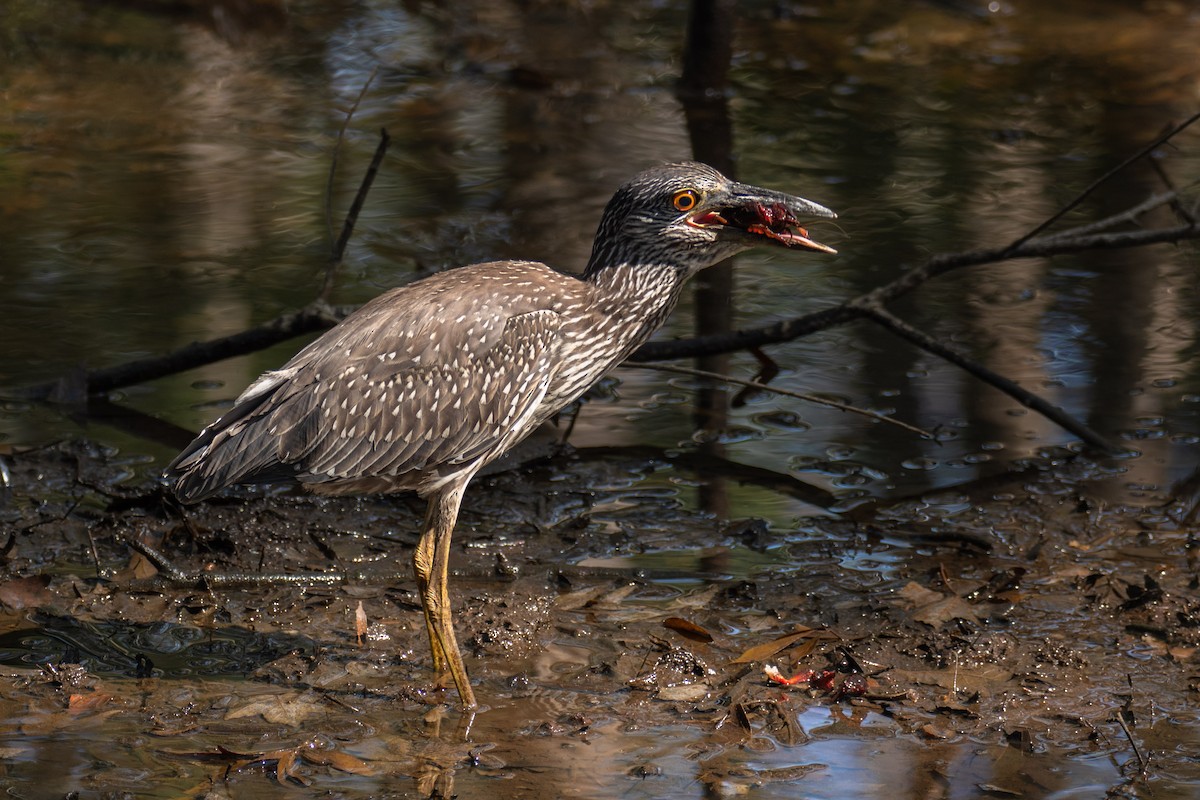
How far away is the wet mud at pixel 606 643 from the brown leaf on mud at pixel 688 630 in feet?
0.06

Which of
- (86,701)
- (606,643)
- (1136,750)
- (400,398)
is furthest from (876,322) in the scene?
(86,701)

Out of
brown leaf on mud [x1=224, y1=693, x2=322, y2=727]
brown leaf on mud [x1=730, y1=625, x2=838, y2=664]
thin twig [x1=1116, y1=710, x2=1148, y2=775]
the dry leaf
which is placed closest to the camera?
thin twig [x1=1116, y1=710, x2=1148, y2=775]

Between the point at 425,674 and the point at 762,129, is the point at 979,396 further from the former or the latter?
the point at 762,129

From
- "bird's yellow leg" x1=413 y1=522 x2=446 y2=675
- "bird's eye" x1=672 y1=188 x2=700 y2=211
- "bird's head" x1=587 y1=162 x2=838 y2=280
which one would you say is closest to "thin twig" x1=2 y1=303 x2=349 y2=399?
"bird's yellow leg" x1=413 y1=522 x2=446 y2=675

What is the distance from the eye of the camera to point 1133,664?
5.35m

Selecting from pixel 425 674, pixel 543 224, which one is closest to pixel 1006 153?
pixel 543 224

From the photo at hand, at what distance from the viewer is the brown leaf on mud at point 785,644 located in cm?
541

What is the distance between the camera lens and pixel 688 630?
5547mm

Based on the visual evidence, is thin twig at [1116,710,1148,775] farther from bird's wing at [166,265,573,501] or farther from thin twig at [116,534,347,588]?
thin twig at [116,534,347,588]

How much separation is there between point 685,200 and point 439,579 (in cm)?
164

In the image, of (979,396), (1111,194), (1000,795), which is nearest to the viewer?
(1000,795)

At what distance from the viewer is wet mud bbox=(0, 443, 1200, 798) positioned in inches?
187

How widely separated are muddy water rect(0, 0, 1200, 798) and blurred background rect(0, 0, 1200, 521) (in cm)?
4

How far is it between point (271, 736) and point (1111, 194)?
301 inches
